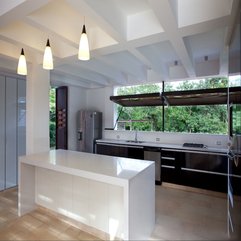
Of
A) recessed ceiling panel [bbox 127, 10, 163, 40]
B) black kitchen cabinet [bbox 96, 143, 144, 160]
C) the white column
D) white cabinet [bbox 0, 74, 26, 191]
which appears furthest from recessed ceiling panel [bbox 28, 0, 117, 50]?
black kitchen cabinet [bbox 96, 143, 144, 160]

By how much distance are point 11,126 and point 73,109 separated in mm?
1666

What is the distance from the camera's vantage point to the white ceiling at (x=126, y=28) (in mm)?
1518

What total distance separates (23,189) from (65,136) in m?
2.31

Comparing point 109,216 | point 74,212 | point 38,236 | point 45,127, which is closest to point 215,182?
point 109,216

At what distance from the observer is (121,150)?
408 cm

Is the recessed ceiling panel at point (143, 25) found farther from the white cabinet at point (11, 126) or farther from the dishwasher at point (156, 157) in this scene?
the white cabinet at point (11, 126)

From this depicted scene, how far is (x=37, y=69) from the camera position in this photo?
9.20ft

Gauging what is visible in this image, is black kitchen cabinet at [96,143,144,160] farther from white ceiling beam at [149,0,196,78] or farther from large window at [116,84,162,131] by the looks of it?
white ceiling beam at [149,0,196,78]

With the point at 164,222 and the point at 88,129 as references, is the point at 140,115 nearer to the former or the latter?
the point at 88,129

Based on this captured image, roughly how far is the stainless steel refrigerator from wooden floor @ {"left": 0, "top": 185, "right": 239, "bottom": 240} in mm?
1959

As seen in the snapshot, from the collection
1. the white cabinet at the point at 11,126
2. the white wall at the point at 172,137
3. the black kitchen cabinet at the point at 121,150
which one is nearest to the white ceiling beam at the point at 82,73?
the white cabinet at the point at 11,126

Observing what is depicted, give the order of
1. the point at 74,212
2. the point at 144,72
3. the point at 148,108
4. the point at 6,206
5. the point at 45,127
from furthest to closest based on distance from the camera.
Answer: the point at 148,108 < the point at 144,72 < the point at 45,127 < the point at 6,206 < the point at 74,212

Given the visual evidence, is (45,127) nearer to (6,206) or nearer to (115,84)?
(6,206)

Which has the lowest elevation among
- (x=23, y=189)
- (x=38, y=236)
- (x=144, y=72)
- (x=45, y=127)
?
(x=38, y=236)
